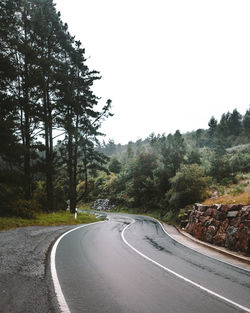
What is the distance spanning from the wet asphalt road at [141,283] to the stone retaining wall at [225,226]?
235 cm

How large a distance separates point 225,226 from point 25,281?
9667mm

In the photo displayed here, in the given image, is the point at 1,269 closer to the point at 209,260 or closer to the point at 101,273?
the point at 101,273

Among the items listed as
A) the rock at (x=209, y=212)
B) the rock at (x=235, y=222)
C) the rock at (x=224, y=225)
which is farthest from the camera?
the rock at (x=209, y=212)

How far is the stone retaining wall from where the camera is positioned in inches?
339

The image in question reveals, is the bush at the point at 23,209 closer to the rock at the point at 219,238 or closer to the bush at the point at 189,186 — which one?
the rock at the point at 219,238

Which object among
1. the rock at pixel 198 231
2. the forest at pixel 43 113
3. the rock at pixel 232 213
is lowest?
the rock at pixel 198 231

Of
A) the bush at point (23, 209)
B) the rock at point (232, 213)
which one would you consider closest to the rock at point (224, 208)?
the rock at point (232, 213)

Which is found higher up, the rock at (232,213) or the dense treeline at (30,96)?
the dense treeline at (30,96)

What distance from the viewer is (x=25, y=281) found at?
3.99 metres

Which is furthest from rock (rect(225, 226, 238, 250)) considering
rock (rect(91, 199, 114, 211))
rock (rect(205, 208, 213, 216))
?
rock (rect(91, 199, 114, 211))

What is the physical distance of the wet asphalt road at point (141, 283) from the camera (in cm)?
360

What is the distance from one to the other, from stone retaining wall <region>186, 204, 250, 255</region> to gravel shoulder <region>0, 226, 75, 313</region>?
8.24 m

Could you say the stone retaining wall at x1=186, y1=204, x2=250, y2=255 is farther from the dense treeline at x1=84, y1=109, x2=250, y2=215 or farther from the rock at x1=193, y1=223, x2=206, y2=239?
the dense treeline at x1=84, y1=109, x2=250, y2=215

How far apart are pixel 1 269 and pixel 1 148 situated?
901 centimetres
